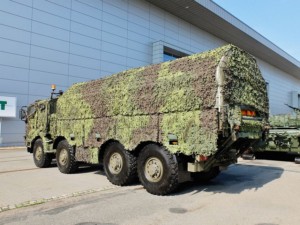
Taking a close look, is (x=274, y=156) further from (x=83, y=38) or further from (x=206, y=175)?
(x=83, y=38)

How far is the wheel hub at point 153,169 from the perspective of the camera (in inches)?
284

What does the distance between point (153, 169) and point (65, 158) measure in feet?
13.5

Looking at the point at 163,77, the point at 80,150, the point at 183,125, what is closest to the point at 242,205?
the point at 183,125

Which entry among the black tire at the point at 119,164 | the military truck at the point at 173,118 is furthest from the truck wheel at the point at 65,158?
the black tire at the point at 119,164

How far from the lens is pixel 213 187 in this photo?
26.7 feet

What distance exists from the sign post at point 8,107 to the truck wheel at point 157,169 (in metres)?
18.5

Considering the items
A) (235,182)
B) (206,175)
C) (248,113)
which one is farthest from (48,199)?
(235,182)

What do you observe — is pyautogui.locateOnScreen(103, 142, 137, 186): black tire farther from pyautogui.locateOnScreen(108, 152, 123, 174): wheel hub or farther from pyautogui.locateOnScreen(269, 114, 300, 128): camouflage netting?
pyautogui.locateOnScreen(269, 114, 300, 128): camouflage netting

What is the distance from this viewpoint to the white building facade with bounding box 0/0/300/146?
24.2 meters

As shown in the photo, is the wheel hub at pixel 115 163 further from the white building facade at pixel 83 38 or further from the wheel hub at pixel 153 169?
the white building facade at pixel 83 38

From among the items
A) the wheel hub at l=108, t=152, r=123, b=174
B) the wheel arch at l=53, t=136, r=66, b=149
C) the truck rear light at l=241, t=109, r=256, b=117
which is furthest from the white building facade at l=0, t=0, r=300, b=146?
the truck rear light at l=241, t=109, r=256, b=117

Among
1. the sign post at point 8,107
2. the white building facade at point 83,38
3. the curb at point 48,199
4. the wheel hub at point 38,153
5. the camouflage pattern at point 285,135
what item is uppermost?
the white building facade at point 83,38

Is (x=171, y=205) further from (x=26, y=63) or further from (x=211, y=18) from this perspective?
(x=211, y=18)

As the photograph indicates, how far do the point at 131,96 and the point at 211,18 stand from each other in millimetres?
33442
